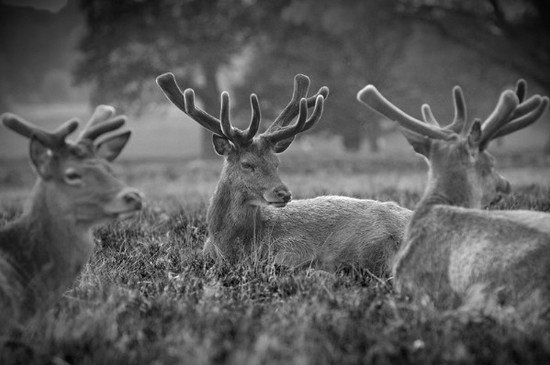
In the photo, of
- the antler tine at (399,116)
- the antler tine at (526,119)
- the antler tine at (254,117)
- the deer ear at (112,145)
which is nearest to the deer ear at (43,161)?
the deer ear at (112,145)

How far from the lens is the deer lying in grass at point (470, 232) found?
3633 mm

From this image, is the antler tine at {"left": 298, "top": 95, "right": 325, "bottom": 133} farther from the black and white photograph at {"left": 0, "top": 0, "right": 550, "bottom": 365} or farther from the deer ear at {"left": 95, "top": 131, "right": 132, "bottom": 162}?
the deer ear at {"left": 95, "top": 131, "right": 132, "bottom": 162}

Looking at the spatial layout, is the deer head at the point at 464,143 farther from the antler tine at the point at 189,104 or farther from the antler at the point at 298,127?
the antler tine at the point at 189,104

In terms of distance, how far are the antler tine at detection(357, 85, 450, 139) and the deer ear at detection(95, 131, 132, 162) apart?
6.39ft

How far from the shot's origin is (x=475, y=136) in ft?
14.7

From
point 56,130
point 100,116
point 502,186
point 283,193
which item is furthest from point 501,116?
point 56,130

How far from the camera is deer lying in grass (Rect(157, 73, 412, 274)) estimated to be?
5.66m

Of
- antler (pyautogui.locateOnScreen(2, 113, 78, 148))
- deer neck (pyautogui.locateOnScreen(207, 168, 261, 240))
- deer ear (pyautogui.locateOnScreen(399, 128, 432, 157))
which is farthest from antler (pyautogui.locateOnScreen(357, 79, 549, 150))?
antler (pyautogui.locateOnScreen(2, 113, 78, 148))

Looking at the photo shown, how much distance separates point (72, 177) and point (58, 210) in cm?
25

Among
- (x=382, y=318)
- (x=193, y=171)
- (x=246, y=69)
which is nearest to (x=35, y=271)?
(x=382, y=318)

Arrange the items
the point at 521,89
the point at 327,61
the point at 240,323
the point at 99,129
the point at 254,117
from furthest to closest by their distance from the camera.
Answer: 1. the point at 327,61
2. the point at 254,117
3. the point at 521,89
4. the point at 99,129
5. the point at 240,323

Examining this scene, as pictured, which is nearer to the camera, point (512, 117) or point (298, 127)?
point (512, 117)

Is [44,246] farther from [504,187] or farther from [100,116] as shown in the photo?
[504,187]

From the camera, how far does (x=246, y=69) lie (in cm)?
3172
